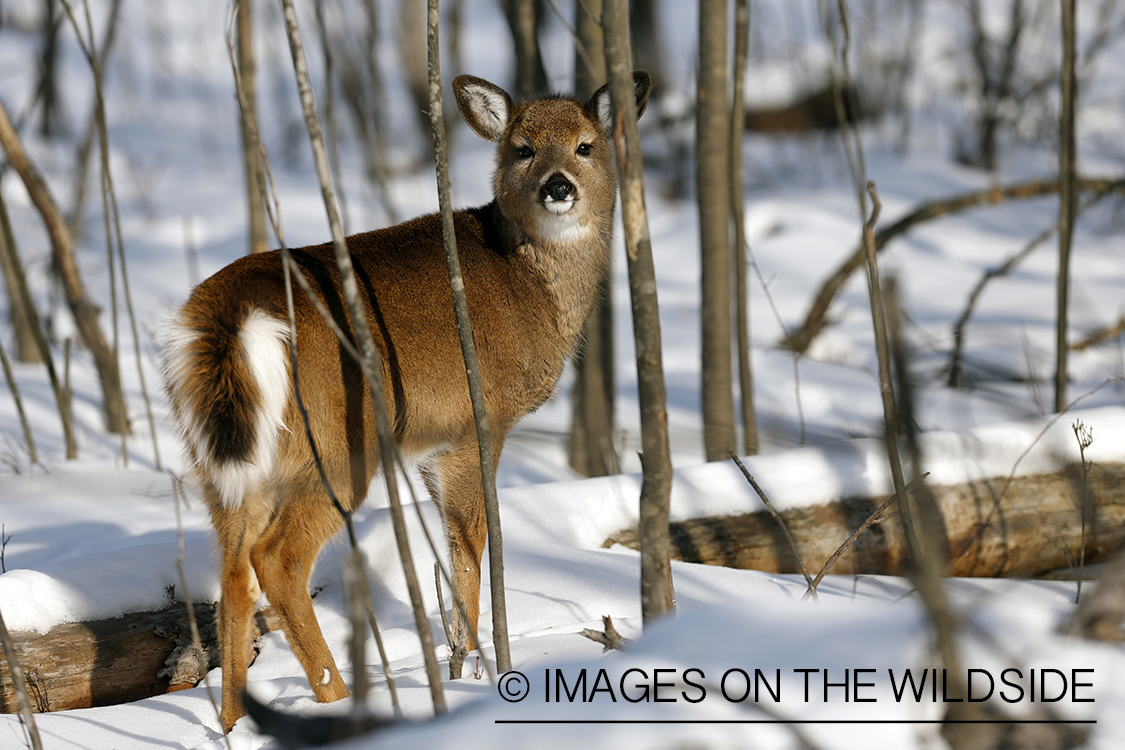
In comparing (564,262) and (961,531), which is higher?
(564,262)

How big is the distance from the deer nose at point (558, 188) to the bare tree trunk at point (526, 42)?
174cm

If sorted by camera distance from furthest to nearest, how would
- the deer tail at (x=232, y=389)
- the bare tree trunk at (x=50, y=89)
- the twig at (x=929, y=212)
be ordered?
1. the bare tree trunk at (x=50, y=89)
2. the twig at (x=929, y=212)
3. the deer tail at (x=232, y=389)

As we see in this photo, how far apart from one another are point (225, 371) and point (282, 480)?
0.38 metres

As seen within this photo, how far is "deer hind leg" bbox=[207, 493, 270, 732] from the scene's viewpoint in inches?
105

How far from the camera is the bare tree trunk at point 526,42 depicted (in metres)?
4.94

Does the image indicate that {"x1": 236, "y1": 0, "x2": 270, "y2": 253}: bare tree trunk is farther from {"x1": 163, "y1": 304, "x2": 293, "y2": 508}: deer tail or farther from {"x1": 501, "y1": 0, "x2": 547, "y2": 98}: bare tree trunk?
{"x1": 163, "y1": 304, "x2": 293, "y2": 508}: deer tail

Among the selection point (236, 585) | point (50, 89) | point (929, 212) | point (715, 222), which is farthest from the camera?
point (50, 89)

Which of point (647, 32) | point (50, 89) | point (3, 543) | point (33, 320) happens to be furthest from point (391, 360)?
point (647, 32)

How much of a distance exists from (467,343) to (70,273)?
3.63 meters

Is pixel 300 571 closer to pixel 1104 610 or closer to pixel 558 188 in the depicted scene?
pixel 558 188

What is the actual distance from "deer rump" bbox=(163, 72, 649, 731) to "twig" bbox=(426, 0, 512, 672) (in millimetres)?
175

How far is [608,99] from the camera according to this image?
355 centimetres

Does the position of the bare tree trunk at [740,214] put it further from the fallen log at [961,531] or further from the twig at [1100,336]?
the twig at [1100,336]

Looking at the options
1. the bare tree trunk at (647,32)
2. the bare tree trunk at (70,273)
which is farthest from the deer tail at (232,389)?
the bare tree trunk at (647,32)
